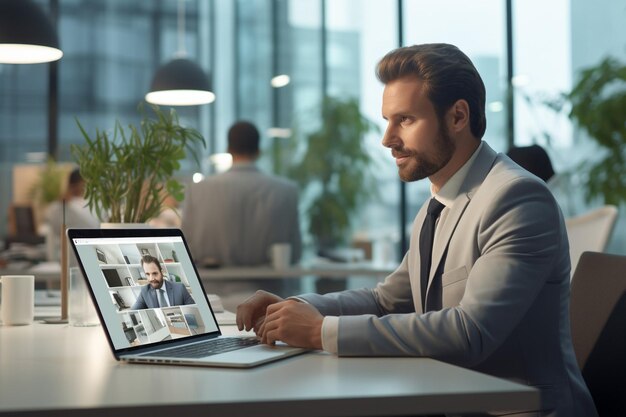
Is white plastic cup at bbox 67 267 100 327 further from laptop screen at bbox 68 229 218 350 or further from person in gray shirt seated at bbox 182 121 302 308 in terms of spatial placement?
person in gray shirt seated at bbox 182 121 302 308

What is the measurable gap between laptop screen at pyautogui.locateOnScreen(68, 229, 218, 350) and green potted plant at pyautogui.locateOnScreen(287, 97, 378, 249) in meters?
5.64

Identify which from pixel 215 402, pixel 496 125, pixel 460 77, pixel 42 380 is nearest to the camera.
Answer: pixel 215 402

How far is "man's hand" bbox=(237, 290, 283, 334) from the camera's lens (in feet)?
6.29

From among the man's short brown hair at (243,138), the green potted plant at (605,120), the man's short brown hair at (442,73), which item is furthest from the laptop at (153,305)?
the green potted plant at (605,120)

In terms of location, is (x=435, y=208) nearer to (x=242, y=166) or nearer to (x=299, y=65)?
(x=242, y=166)

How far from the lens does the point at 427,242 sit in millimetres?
2025

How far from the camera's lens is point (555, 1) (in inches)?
307

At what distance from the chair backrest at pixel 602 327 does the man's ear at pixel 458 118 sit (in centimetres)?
52

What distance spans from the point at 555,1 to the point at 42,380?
286 inches

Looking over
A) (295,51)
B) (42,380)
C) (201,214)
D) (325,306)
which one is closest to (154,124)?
(325,306)

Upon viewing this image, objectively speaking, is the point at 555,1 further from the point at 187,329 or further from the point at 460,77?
the point at 187,329

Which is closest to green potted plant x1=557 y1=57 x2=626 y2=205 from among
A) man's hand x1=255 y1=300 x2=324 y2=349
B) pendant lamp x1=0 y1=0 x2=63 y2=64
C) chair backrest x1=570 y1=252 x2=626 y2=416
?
pendant lamp x1=0 y1=0 x2=63 y2=64

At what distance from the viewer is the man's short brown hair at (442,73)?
2.01m

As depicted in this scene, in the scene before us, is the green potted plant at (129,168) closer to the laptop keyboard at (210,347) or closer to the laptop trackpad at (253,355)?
the laptop keyboard at (210,347)
